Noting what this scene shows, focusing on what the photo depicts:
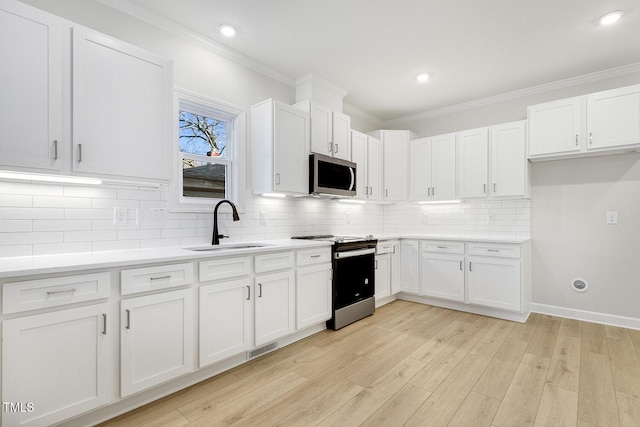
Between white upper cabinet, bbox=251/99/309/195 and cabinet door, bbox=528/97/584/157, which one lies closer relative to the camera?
white upper cabinet, bbox=251/99/309/195

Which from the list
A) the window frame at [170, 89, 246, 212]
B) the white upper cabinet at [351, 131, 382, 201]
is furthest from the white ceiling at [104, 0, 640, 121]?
the white upper cabinet at [351, 131, 382, 201]

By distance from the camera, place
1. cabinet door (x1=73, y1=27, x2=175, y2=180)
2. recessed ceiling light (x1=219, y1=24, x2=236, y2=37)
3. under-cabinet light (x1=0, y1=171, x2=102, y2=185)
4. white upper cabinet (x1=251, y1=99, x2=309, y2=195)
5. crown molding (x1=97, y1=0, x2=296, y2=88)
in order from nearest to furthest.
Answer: under-cabinet light (x1=0, y1=171, x2=102, y2=185) → cabinet door (x1=73, y1=27, x2=175, y2=180) → crown molding (x1=97, y1=0, x2=296, y2=88) → recessed ceiling light (x1=219, y1=24, x2=236, y2=37) → white upper cabinet (x1=251, y1=99, x2=309, y2=195)

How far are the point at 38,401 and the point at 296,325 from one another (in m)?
1.76

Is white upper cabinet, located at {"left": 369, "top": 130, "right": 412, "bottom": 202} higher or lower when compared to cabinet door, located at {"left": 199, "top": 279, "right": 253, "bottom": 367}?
higher

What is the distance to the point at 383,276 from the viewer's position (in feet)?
13.0

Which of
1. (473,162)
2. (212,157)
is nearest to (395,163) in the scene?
(473,162)

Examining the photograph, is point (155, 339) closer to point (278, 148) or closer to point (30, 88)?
point (30, 88)

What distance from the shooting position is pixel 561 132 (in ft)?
11.1

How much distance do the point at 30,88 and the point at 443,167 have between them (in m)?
4.14

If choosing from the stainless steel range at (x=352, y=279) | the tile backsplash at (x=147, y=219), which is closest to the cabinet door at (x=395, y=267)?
the stainless steel range at (x=352, y=279)

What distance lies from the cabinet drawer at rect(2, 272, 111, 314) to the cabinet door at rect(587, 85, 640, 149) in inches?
A: 173

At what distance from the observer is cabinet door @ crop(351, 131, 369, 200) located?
4031 millimetres

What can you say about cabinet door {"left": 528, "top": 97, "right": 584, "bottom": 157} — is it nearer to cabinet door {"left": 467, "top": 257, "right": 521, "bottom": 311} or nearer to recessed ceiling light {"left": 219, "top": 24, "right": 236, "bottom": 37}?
cabinet door {"left": 467, "top": 257, "right": 521, "bottom": 311}

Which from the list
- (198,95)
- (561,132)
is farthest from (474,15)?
(198,95)
